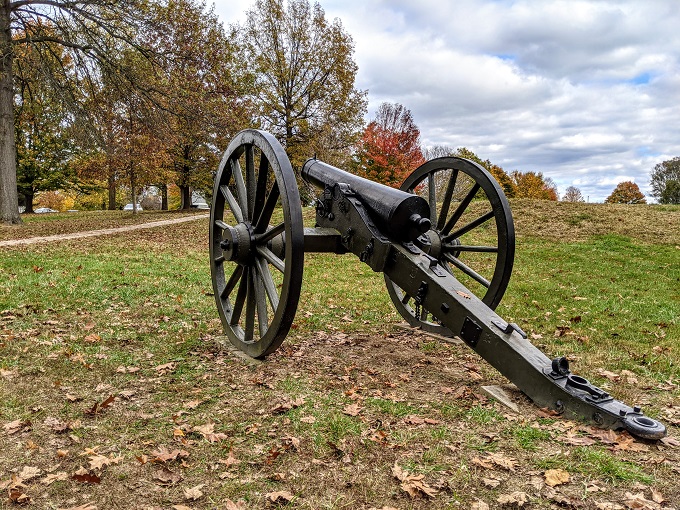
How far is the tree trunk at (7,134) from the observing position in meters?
14.3

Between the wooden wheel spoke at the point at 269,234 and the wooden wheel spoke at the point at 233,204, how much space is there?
1.26 feet

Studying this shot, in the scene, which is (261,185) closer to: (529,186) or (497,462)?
(497,462)

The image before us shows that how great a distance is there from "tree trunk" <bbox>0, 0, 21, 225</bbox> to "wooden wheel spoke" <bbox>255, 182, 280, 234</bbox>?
13713mm

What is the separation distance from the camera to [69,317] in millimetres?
5699

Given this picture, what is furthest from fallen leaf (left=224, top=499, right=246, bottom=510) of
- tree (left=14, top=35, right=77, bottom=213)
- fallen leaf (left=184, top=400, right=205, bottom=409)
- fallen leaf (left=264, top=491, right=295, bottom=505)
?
tree (left=14, top=35, right=77, bottom=213)

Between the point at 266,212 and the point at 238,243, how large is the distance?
36 centimetres

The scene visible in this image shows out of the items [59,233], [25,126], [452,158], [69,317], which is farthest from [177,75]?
[452,158]

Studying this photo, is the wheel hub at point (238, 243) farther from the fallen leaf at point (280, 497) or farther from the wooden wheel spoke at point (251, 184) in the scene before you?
the fallen leaf at point (280, 497)

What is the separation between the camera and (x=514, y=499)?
8.09 ft

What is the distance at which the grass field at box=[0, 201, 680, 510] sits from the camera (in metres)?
2.57

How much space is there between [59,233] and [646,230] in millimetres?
17780

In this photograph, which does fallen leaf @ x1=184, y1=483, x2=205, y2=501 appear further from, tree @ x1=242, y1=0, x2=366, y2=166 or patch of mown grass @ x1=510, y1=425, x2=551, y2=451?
tree @ x1=242, y1=0, x2=366, y2=166

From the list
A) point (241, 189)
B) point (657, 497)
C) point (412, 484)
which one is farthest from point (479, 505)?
point (241, 189)

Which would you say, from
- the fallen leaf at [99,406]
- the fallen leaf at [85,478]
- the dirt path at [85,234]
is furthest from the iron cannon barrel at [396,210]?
the dirt path at [85,234]
